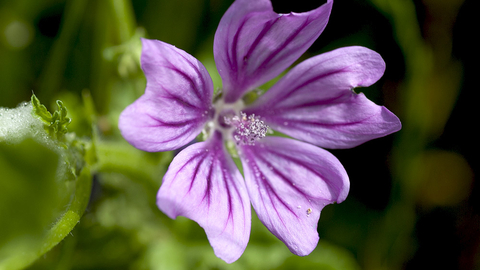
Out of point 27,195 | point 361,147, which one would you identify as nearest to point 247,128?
point 27,195

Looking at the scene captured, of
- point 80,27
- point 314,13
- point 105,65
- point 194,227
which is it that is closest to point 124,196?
point 194,227

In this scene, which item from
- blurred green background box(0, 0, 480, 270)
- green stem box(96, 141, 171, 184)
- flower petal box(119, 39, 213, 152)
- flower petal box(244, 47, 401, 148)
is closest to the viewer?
flower petal box(119, 39, 213, 152)

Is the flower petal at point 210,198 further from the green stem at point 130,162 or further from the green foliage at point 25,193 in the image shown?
the green foliage at point 25,193

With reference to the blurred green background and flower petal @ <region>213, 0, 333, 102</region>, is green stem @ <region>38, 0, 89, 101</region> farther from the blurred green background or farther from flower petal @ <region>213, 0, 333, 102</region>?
flower petal @ <region>213, 0, 333, 102</region>

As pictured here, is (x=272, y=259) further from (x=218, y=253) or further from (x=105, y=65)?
(x=105, y=65)

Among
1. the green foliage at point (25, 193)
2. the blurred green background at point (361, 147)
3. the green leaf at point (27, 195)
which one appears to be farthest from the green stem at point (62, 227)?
the blurred green background at point (361, 147)

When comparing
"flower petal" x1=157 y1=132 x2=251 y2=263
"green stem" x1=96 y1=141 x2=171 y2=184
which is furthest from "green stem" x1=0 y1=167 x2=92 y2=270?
"flower petal" x1=157 y1=132 x2=251 y2=263
